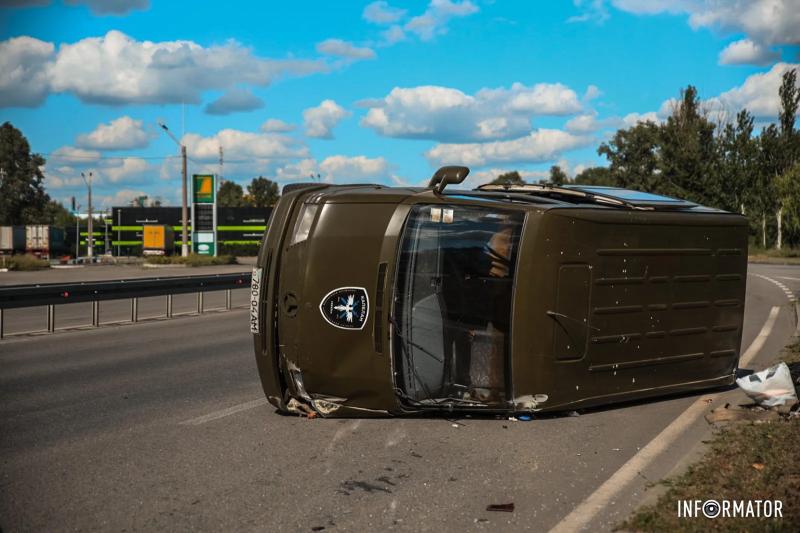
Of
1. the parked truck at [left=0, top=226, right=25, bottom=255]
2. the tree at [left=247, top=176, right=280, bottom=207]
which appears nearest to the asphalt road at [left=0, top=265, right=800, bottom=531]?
the parked truck at [left=0, top=226, right=25, bottom=255]

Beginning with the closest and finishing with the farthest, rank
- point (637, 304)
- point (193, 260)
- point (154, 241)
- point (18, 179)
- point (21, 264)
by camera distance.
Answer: point (637, 304)
point (21, 264)
point (193, 260)
point (154, 241)
point (18, 179)

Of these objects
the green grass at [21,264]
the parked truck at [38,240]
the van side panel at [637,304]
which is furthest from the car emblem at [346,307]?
the parked truck at [38,240]

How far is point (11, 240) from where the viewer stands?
215ft

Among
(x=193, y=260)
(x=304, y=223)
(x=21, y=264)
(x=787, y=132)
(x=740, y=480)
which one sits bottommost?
(x=21, y=264)

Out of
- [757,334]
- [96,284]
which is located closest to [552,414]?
[757,334]

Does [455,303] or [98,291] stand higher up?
[455,303]

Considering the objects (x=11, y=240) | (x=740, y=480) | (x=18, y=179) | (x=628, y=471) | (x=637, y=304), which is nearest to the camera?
(x=740, y=480)

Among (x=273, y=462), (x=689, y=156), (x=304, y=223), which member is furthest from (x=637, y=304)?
(x=689, y=156)

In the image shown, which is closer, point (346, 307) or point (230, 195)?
point (346, 307)

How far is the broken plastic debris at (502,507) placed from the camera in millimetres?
4932

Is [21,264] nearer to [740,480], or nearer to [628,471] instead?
[628,471]

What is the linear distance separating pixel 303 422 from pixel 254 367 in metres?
3.53

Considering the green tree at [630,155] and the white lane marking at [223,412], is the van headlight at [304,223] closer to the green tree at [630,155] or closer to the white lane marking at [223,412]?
the white lane marking at [223,412]

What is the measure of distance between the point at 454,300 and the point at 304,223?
1478 mm
